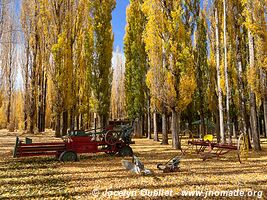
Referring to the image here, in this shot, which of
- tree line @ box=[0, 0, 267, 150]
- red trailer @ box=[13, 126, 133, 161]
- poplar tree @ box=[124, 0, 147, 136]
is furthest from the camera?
poplar tree @ box=[124, 0, 147, 136]

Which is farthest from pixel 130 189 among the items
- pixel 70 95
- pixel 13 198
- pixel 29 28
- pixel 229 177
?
pixel 29 28

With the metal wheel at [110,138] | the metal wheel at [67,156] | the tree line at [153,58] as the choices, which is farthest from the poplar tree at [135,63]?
the metal wheel at [67,156]

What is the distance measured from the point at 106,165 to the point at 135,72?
54.0 ft

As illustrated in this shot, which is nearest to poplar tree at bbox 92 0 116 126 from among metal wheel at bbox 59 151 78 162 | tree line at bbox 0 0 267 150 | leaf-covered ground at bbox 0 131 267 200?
tree line at bbox 0 0 267 150

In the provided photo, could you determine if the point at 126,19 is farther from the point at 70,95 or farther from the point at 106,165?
the point at 106,165

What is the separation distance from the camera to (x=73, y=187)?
551 cm

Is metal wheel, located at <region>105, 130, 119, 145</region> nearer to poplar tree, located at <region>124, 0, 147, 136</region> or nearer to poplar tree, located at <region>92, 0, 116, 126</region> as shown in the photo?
poplar tree, located at <region>92, 0, 116, 126</region>

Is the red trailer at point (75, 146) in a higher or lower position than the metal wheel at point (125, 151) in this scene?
higher

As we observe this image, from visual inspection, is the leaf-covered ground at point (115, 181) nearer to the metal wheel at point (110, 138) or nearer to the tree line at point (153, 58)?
the metal wheel at point (110, 138)

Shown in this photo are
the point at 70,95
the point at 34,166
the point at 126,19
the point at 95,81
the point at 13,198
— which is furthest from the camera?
the point at 126,19

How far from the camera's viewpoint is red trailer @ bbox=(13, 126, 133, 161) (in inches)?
326

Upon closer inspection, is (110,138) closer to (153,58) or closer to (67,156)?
(67,156)

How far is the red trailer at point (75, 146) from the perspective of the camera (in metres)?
8.27

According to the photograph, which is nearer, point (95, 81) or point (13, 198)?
point (13, 198)
